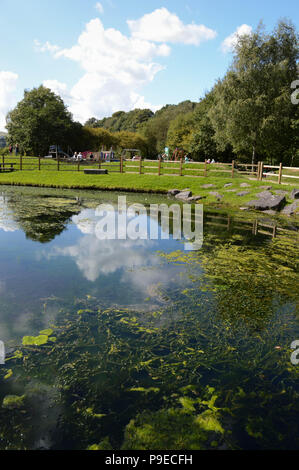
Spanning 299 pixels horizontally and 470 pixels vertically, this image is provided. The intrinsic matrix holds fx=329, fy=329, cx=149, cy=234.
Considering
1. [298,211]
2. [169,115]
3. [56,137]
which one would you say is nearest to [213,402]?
[298,211]

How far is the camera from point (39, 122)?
48500 millimetres

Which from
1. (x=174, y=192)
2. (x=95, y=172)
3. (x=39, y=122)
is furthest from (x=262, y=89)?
(x=39, y=122)

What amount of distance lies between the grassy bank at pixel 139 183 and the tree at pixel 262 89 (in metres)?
7.43

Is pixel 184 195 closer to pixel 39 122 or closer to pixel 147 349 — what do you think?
pixel 147 349

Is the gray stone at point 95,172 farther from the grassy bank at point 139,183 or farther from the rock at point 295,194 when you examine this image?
the rock at point 295,194

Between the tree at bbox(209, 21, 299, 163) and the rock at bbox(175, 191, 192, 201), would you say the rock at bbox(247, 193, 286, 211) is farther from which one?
the tree at bbox(209, 21, 299, 163)

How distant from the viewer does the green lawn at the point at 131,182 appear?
19.3 meters

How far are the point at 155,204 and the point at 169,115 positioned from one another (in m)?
61.5

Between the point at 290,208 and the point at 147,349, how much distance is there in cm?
1340

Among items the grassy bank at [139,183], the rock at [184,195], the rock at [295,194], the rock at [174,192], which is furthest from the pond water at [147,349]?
the rock at [174,192]

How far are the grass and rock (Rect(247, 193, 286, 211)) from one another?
1.10m

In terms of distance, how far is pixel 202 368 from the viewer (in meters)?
3.64

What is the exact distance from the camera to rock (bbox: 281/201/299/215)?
15054 mm

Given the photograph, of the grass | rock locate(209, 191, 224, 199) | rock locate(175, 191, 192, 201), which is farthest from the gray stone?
rock locate(209, 191, 224, 199)
